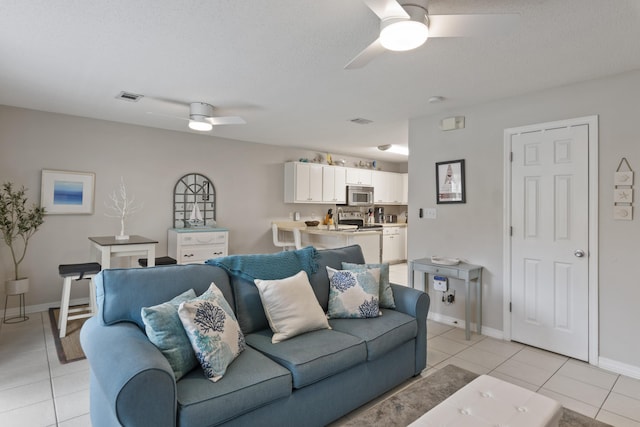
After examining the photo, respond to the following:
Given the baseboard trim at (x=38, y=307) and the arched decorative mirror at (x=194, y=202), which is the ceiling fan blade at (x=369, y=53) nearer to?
the arched decorative mirror at (x=194, y=202)

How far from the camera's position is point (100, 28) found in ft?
7.27

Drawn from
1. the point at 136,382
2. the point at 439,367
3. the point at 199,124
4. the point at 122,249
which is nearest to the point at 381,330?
the point at 439,367

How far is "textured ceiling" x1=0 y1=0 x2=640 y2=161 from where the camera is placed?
2020 mm

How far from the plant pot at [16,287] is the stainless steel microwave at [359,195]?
16.8 feet

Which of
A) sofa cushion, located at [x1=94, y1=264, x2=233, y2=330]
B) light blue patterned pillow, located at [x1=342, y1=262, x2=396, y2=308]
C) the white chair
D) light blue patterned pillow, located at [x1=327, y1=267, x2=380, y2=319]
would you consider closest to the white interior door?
light blue patterned pillow, located at [x1=342, y1=262, x2=396, y2=308]

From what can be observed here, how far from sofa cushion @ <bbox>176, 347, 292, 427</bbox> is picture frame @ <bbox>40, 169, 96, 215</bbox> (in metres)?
3.69

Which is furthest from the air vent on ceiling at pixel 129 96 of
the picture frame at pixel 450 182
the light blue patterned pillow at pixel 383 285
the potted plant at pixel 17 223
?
the picture frame at pixel 450 182

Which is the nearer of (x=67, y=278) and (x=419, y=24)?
(x=419, y=24)

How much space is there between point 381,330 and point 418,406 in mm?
635

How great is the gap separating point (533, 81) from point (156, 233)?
4.89 metres

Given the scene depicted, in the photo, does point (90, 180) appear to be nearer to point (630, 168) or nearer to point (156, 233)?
point (156, 233)

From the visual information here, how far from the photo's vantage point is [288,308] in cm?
223

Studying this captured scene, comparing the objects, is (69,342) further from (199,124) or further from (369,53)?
(369,53)

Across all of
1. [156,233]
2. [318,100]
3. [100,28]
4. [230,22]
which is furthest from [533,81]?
[156,233]
